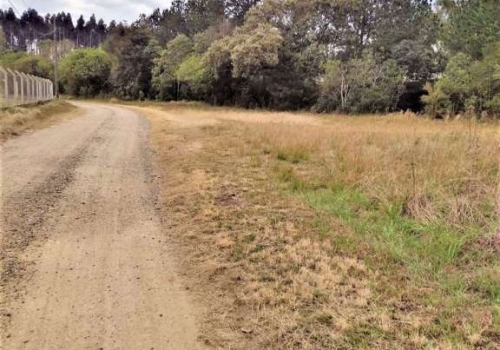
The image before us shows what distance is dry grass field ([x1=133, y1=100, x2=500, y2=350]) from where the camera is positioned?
285 centimetres

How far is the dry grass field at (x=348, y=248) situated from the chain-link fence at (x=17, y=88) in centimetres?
1279

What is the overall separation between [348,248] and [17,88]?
776 inches

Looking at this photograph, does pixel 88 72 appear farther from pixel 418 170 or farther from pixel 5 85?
pixel 418 170

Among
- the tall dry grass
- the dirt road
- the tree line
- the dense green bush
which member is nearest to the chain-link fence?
the dirt road

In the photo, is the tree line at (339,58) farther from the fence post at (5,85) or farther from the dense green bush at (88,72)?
the fence post at (5,85)

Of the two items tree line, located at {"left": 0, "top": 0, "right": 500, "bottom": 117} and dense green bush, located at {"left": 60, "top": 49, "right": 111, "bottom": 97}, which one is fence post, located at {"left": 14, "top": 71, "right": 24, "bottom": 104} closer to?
tree line, located at {"left": 0, "top": 0, "right": 500, "bottom": 117}

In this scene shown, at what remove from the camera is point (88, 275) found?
3.55 m

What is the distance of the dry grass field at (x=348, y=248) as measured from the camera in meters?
2.85

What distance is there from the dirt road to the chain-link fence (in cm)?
1191

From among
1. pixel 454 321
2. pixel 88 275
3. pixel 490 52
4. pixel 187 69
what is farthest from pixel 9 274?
pixel 187 69

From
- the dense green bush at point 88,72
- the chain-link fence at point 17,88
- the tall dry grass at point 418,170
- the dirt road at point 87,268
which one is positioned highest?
the dense green bush at point 88,72

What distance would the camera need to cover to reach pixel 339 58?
114 feet

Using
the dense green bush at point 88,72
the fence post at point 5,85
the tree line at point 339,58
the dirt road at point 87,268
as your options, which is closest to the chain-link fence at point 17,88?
the fence post at point 5,85

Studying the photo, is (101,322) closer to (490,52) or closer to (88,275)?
(88,275)
